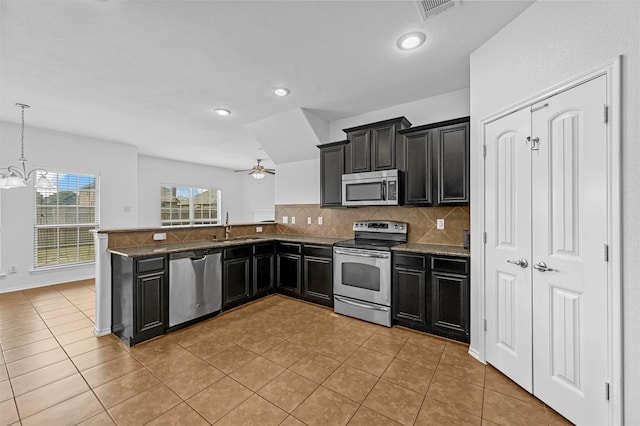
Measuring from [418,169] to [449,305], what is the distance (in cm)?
158

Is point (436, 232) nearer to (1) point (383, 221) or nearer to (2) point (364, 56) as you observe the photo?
(1) point (383, 221)

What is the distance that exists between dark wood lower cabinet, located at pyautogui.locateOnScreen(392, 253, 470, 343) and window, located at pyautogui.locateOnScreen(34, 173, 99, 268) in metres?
6.09

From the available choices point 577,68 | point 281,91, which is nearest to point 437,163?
point 577,68

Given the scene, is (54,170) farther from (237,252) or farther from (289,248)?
(289,248)

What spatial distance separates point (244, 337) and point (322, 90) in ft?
10.0

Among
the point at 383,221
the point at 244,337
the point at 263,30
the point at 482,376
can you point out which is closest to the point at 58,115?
the point at 263,30

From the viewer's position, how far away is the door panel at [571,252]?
4.92ft

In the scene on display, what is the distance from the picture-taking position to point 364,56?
2502 millimetres

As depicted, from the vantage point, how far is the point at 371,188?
3.51 meters

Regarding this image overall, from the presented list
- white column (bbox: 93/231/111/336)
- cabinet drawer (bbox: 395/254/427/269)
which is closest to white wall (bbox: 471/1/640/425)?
cabinet drawer (bbox: 395/254/427/269)

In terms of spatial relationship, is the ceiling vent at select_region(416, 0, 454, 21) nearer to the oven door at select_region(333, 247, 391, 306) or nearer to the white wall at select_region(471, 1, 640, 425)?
the white wall at select_region(471, 1, 640, 425)

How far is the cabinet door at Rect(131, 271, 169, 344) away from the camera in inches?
106

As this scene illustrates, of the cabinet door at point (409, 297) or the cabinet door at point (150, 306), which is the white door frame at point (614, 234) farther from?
the cabinet door at point (150, 306)

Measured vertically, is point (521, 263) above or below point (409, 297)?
above
